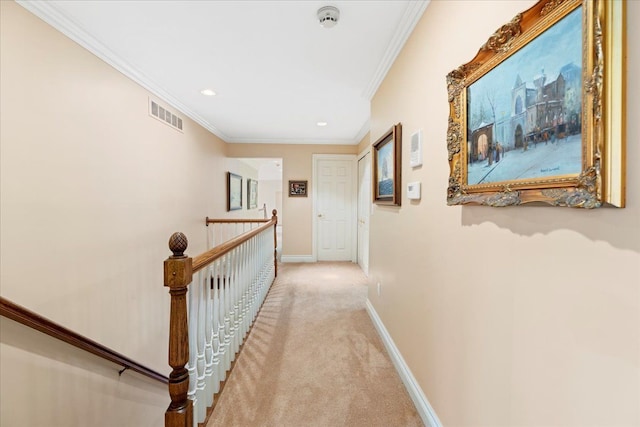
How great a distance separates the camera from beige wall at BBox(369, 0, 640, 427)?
0.61m

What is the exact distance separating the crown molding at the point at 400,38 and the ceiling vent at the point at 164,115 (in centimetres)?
227

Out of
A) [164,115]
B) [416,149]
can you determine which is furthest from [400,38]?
[164,115]

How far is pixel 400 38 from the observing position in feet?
6.15

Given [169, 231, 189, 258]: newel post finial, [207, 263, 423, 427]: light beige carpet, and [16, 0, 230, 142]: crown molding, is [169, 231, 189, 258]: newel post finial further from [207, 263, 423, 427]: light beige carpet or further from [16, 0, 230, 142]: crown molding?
[16, 0, 230, 142]: crown molding

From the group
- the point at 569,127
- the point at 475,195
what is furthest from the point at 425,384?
the point at 569,127

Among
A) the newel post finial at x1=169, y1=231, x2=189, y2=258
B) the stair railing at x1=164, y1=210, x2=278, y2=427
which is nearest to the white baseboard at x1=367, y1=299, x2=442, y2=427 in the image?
the stair railing at x1=164, y1=210, x2=278, y2=427

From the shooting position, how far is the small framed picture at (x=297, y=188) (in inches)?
208

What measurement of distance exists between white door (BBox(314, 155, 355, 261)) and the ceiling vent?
2.58 metres

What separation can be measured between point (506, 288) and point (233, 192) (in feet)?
17.3

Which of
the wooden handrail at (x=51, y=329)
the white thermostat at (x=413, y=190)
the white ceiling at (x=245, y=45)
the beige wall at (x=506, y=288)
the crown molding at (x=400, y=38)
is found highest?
the white ceiling at (x=245, y=45)

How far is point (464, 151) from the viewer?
1130 millimetres

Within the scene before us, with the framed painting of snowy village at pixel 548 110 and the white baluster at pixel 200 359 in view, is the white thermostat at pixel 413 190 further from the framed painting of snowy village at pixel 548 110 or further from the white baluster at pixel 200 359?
the white baluster at pixel 200 359

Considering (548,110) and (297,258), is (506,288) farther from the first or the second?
(297,258)

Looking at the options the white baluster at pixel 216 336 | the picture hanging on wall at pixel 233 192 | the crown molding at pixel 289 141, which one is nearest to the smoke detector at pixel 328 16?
the white baluster at pixel 216 336
